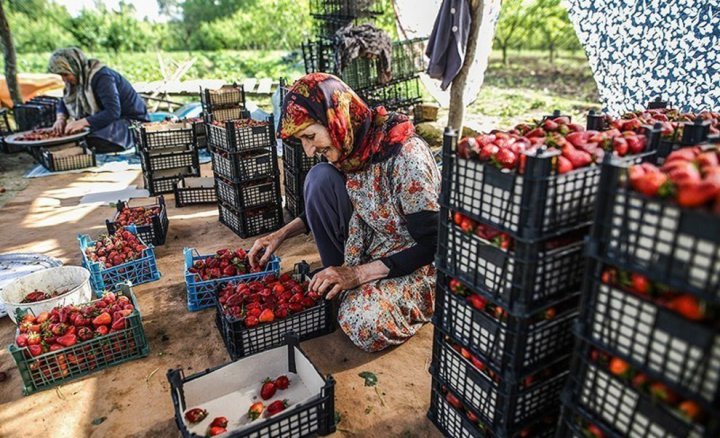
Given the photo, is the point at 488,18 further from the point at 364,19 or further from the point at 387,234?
the point at 387,234

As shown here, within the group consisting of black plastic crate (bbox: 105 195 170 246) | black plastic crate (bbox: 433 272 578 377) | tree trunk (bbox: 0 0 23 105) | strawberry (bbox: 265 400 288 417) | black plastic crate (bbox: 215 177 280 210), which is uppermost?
tree trunk (bbox: 0 0 23 105)

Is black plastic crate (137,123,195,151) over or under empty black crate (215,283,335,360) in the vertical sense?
over

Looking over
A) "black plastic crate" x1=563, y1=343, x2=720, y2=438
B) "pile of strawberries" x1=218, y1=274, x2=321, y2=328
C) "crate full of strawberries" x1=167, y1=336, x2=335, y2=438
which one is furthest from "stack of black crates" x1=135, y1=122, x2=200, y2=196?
"black plastic crate" x1=563, y1=343, x2=720, y2=438

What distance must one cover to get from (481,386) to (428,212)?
3.09 ft

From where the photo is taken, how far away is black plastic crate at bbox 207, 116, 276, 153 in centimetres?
424

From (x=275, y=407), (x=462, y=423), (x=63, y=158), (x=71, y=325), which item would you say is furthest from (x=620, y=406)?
(x=63, y=158)

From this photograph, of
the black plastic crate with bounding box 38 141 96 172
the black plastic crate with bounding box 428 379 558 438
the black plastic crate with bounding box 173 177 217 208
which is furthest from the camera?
the black plastic crate with bounding box 38 141 96 172

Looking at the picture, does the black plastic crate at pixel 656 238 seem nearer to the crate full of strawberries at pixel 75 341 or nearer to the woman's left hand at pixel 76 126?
the crate full of strawberries at pixel 75 341

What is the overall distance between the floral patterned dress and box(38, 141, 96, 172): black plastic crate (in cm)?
582

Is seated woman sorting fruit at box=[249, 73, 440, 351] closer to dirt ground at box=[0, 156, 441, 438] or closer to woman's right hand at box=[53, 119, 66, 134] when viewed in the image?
dirt ground at box=[0, 156, 441, 438]

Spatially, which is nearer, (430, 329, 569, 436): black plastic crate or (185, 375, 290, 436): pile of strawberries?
(430, 329, 569, 436): black plastic crate

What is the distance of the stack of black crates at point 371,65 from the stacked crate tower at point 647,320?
589 cm

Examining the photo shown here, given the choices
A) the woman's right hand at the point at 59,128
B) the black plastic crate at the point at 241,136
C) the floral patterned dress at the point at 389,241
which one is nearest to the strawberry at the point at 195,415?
the floral patterned dress at the point at 389,241

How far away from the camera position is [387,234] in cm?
277
